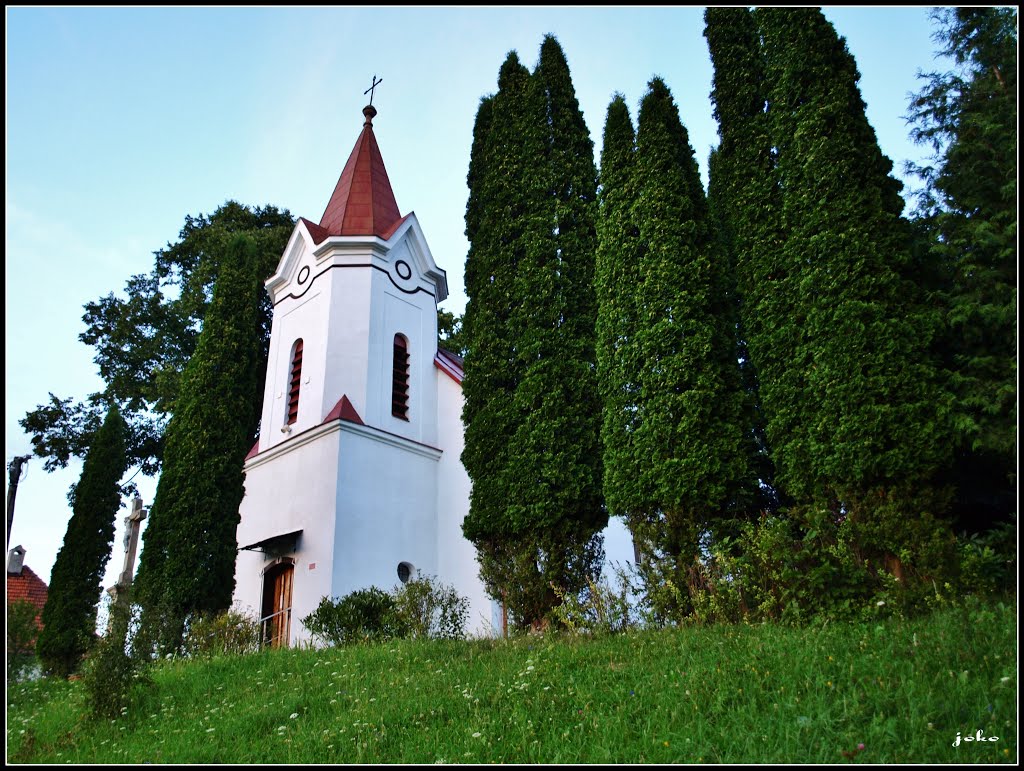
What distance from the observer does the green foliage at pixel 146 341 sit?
23.8m

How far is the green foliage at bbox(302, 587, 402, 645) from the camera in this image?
471 inches

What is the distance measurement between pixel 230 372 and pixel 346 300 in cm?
342

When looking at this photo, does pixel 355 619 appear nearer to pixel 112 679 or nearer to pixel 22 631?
pixel 112 679

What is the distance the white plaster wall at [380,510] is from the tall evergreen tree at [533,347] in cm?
402

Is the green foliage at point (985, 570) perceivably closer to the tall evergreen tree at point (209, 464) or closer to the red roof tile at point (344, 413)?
the tall evergreen tree at point (209, 464)

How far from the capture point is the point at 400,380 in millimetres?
18656

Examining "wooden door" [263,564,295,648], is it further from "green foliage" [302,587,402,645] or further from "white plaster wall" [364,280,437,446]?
"white plaster wall" [364,280,437,446]

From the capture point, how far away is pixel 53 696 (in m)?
11.1

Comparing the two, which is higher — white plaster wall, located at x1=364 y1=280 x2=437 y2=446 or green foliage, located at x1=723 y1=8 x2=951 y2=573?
white plaster wall, located at x1=364 y1=280 x2=437 y2=446

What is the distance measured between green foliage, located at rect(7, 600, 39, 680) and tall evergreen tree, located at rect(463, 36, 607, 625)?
13.1 metres

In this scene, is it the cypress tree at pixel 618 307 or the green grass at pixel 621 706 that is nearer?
the green grass at pixel 621 706

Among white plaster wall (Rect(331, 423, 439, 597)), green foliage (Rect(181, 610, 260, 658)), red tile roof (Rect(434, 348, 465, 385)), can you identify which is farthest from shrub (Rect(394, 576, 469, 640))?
red tile roof (Rect(434, 348, 465, 385))

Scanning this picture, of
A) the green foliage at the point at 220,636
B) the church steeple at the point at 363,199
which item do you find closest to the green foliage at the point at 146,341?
the church steeple at the point at 363,199

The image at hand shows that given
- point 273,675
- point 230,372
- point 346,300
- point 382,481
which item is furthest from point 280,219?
point 273,675
